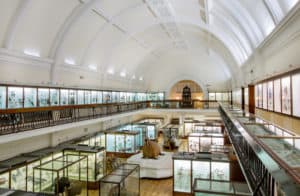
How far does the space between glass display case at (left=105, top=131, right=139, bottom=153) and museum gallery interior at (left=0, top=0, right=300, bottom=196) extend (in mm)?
80

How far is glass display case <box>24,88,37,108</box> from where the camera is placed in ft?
37.1

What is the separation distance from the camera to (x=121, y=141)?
18.5 m

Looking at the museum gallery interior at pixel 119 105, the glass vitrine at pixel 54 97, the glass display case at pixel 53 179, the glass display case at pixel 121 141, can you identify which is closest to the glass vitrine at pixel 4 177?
the museum gallery interior at pixel 119 105

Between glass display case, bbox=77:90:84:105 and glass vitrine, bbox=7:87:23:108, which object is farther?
glass display case, bbox=77:90:84:105

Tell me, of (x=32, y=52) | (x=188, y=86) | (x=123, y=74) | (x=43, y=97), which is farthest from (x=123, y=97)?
(x=32, y=52)

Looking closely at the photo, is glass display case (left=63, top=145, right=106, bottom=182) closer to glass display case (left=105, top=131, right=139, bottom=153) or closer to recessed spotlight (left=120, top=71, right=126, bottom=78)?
glass display case (left=105, top=131, right=139, bottom=153)

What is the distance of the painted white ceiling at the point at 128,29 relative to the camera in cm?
1033

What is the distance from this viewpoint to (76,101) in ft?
52.4

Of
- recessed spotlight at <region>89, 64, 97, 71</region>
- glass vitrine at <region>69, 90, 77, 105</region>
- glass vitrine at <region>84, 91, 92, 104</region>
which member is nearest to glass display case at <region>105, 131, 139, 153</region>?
glass vitrine at <region>84, 91, 92, 104</region>

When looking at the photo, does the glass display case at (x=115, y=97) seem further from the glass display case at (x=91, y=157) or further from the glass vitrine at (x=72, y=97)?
the glass display case at (x=91, y=157)

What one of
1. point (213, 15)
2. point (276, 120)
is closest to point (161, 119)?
point (213, 15)

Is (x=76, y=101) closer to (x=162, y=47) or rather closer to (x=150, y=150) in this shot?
(x=150, y=150)

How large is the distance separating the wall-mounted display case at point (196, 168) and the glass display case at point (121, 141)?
22.5ft

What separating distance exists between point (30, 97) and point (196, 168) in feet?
28.9
